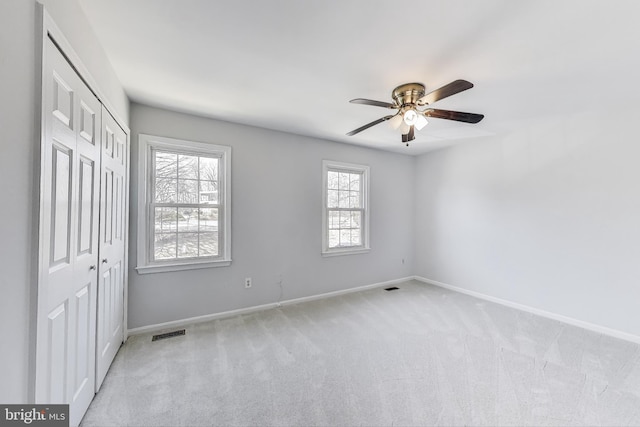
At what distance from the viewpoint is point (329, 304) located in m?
3.56

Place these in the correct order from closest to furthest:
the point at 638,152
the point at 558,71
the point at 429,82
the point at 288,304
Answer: the point at 558,71 → the point at 429,82 → the point at 638,152 → the point at 288,304

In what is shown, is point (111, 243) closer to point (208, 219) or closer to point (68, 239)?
point (68, 239)

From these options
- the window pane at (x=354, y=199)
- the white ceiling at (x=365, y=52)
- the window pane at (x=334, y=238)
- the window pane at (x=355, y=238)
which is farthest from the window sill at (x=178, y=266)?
the window pane at (x=354, y=199)

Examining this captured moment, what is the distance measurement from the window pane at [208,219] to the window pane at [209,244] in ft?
0.24

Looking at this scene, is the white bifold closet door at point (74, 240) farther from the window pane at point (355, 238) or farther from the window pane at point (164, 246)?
the window pane at point (355, 238)

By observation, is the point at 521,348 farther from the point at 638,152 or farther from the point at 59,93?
the point at 59,93

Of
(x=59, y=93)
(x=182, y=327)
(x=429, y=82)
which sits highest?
(x=429, y=82)

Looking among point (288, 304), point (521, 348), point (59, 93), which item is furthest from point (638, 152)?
point (59, 93)

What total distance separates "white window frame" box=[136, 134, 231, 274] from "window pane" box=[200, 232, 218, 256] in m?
0.06

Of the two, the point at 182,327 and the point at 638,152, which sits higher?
the point at 638,152

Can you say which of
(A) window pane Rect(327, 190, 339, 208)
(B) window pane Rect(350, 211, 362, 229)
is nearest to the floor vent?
(A) window pane Rect(327, 190, 339, 208)

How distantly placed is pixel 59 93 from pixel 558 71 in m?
3.33

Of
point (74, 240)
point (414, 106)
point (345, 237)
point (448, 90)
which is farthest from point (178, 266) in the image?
point (448, 90)

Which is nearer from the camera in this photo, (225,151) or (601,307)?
(601,307)
